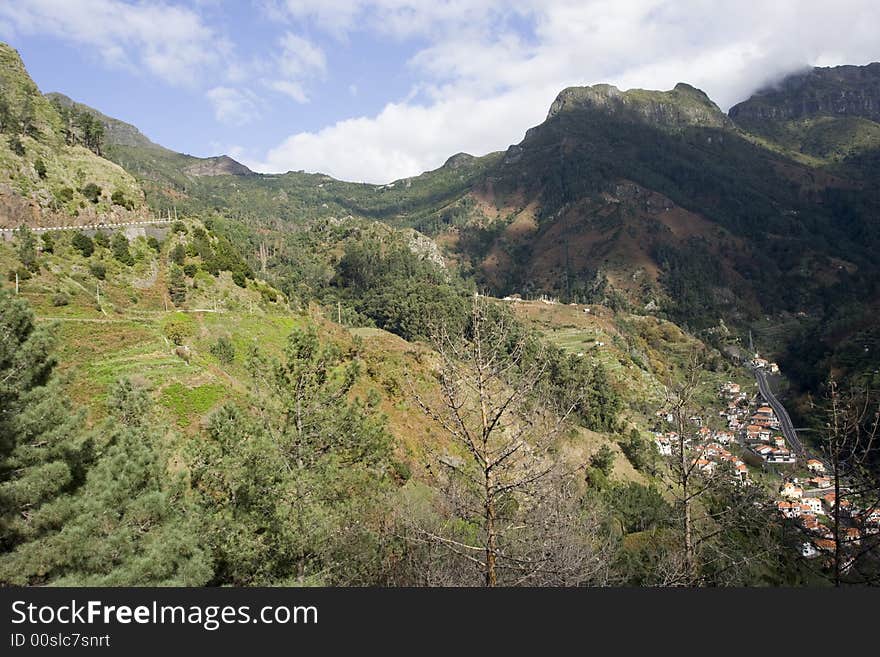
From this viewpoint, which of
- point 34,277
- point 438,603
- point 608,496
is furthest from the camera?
point 608,496

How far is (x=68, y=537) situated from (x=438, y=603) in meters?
6.82

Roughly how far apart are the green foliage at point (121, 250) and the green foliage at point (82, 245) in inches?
61.8

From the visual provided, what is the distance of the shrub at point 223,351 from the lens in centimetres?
2625

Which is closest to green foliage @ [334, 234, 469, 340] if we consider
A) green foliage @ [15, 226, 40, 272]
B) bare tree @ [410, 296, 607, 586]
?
green foliage @ [15, 226, 40, 272]

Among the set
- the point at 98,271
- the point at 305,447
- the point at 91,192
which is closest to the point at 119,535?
the point at 305,447

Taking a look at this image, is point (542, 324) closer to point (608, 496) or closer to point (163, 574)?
point (608, 496)

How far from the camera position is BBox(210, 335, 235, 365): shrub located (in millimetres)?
26250

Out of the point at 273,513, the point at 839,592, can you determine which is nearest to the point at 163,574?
the point at 273,513

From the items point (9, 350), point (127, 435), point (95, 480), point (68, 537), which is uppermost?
point (9, 350)

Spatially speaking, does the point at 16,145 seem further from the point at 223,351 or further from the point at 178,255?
the point at 223,351

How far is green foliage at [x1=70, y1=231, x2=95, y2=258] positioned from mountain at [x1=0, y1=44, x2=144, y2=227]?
10.8 metres

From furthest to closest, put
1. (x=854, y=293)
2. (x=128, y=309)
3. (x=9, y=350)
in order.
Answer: (x=854, y=293)
(x=128, y=309)
(x=9, y=350)

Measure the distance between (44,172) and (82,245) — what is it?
63.7ft

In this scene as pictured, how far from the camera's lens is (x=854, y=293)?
148 meters
